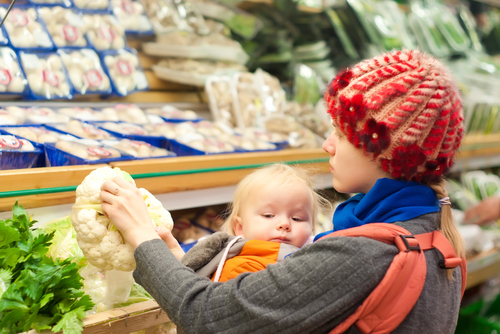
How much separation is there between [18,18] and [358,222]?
182 centimetres

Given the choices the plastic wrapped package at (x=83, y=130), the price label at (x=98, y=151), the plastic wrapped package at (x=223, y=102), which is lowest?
the plastic wrapped package at (x=223, y=102)

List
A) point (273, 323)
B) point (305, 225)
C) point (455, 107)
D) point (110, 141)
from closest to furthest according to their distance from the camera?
point (273, 323) → point (455, 107) → point (305, 225) → point (110, 141)

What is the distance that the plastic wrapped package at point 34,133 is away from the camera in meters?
1.63

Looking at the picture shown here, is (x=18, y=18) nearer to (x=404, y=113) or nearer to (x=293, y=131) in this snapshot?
(x=293, y=131)

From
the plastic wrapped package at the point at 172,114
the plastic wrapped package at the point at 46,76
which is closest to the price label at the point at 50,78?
the plastic wrapped package at the point at 46,76

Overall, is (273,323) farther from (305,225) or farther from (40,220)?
(40,220)

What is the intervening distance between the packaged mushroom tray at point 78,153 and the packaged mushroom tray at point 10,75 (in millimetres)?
454

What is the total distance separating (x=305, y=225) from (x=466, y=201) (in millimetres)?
2647

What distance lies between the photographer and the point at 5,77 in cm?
189

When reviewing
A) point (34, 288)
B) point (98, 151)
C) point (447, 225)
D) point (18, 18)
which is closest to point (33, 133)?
point (98, 151)

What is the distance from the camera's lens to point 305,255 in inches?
37.2

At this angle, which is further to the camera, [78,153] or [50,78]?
[50,78]

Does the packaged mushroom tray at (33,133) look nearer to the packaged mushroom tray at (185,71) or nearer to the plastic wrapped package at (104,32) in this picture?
the plastic wrapped package at (104,32)

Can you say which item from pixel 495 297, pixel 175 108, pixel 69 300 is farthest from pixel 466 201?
pixel 69 300
